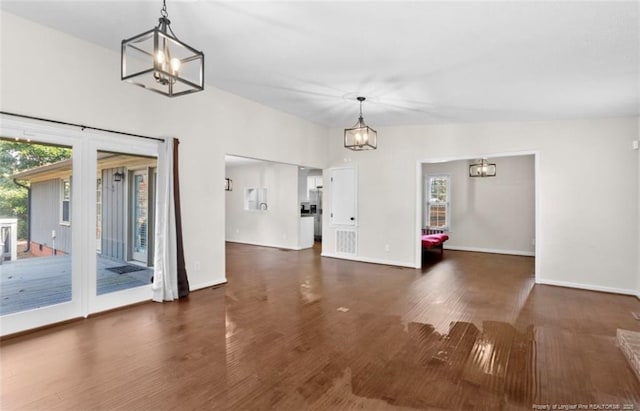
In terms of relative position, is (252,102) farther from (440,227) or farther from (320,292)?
(440,227)

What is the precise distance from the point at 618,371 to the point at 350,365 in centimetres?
218

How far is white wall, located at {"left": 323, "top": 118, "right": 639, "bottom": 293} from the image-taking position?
4.96 meters

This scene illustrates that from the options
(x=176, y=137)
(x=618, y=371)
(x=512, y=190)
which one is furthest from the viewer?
(x=512, y=190)

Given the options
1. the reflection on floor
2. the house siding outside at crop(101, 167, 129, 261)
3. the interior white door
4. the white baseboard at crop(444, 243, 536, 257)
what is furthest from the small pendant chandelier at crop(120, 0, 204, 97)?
the white baseboard at crop(444, 243, 536, 257)

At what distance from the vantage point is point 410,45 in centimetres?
331

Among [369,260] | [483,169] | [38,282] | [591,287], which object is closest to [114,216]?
[38,282]

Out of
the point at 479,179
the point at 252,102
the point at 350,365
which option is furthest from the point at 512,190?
the point at 350,365

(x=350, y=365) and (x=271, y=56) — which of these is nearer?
(x=350, y=365)

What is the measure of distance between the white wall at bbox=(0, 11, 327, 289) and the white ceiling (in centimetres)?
26

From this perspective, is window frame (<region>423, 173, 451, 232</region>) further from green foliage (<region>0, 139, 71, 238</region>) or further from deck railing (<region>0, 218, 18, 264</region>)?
deck railing (<region>0, 218, 18, 264</region>)

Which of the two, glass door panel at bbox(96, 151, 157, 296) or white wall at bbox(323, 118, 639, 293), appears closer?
glass door panel at bbox(96, 151, 157, 296)

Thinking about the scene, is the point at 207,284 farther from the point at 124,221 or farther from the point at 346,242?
the point at 346,242

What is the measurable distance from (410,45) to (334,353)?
3072 millimetres

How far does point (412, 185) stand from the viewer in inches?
268
